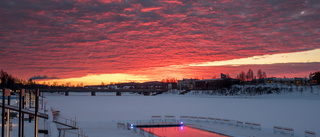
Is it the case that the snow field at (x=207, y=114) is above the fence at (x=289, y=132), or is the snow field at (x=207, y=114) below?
below

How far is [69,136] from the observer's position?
33375 mm

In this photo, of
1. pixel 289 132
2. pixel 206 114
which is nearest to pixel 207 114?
pixel 206 114

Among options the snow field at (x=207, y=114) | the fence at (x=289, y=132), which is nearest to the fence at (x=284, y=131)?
the fence at (x=289, y=132)

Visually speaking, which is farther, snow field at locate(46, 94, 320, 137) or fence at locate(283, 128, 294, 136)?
snow field at locate(46, 94, 320, 137)

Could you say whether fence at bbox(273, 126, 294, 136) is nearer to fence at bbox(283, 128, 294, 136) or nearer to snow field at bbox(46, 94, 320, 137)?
fence at bbox(283, 128, 294, 136)

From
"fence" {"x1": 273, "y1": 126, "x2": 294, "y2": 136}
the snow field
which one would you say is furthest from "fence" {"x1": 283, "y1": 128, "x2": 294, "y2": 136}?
the snow field

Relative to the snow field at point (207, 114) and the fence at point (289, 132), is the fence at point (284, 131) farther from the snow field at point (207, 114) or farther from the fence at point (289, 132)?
the snow field at point (207, 114)

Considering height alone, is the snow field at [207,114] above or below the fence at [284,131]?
below

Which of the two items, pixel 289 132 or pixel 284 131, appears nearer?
pixel 289 132

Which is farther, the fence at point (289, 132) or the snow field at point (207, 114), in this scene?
the snow field at point (207, 114)

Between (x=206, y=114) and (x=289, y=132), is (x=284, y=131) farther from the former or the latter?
(x=206, y=114)

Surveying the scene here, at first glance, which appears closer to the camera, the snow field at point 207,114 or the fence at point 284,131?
the fence at point 284,131

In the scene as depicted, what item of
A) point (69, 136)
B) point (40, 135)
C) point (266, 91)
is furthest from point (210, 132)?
point (266, 91)

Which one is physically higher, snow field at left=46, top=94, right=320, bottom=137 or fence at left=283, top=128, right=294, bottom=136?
fence at left=283, top=128, right=294, bottom=136
